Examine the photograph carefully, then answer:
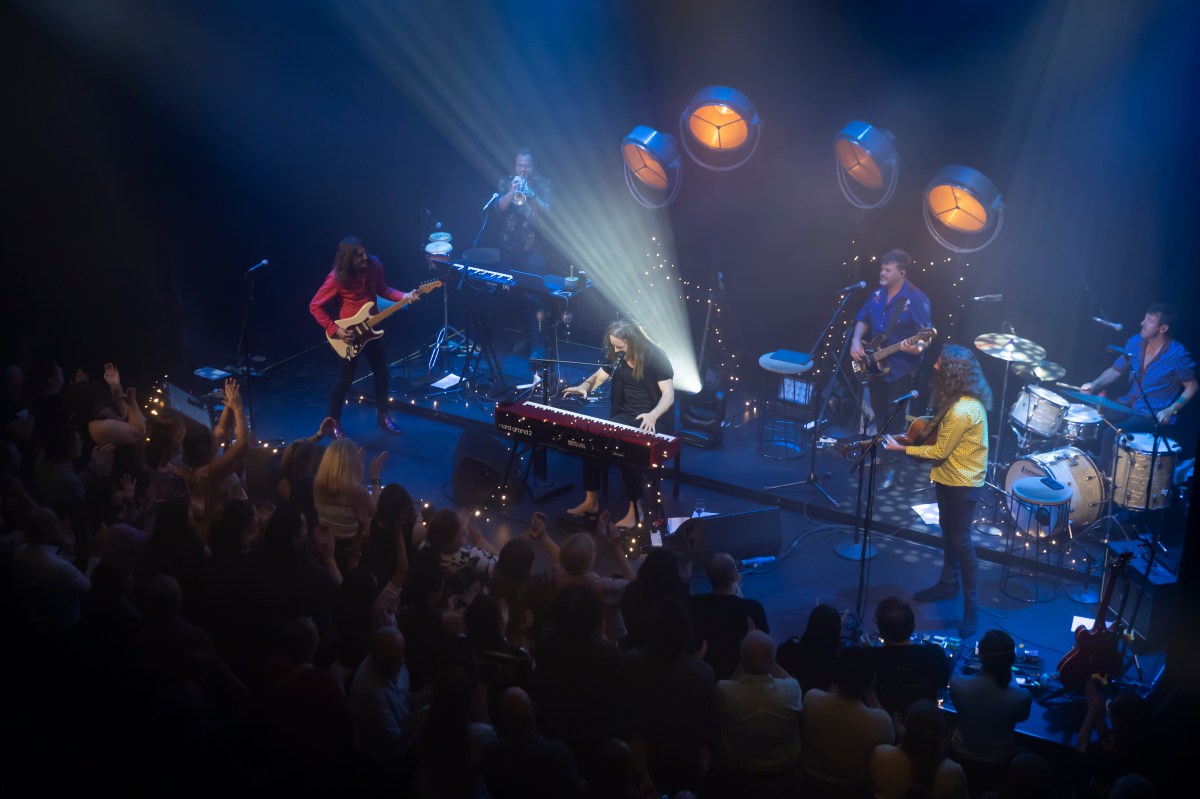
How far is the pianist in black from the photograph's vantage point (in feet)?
25.7

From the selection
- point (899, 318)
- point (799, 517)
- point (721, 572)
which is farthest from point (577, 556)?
point (899, 318)

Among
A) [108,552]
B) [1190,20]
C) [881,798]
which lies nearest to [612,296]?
[1190,20]

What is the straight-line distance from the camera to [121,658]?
495 centimetres

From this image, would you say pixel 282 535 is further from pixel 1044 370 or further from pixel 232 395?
pixel 1044 370

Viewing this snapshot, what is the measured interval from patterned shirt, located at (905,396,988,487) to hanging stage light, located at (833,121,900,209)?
11.1ft

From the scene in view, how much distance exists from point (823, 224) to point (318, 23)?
18.3 ft

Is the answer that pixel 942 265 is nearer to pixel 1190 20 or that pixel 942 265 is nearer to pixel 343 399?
pixel 1190 20

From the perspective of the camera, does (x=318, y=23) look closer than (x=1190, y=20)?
No

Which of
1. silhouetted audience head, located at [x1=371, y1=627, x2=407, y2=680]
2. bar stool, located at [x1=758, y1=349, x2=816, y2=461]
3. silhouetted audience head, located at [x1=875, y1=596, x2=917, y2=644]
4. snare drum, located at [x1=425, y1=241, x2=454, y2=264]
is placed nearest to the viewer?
silhouetted audience head, located at [x1=371, y1=627, x2=407, y2=680]

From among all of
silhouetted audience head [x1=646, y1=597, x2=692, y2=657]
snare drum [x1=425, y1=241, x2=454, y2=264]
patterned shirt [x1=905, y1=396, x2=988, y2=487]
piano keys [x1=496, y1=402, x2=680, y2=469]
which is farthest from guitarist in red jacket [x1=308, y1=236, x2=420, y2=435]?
silhouetted audience head [x1=646, y1=597, x2=692, y2=657]

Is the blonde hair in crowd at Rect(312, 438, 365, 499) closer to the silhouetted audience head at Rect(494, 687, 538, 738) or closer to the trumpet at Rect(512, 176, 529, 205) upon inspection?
the silhouetted audience head at Rect(494, 687, 538, 738)

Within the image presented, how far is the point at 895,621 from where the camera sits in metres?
5.05

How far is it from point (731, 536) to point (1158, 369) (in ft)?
12.3

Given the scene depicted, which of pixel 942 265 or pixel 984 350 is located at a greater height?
pixel 942 265
